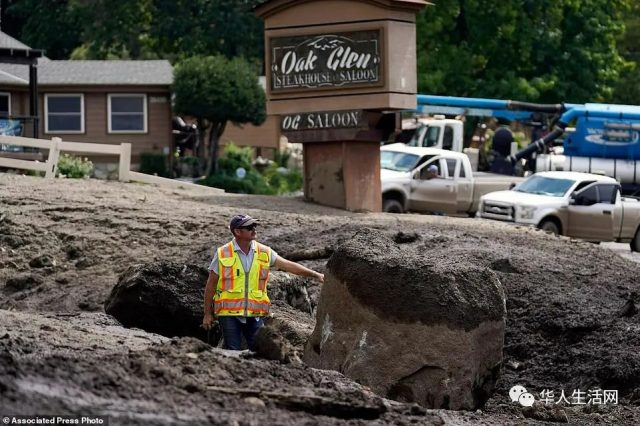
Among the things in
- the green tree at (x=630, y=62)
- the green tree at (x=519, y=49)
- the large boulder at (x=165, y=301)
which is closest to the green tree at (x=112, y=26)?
the green tree at (x=519, y=49)

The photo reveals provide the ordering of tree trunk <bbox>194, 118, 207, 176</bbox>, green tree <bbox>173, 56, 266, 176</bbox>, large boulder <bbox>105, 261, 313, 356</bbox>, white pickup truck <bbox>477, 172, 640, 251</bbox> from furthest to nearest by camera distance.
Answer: tree trunk <bbox>194, 118, 207, 176</bbox> → green tree <bbox>173, 56, 266, 176</bbox> → white pickup truck <bbox>477, 172, 640, 251</bbox> → large boulder <bbox>105, 261, 313, 356</bbox>

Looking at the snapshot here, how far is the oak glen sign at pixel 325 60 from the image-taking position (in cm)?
2536

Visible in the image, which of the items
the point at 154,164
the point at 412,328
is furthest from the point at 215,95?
the point at 412,328

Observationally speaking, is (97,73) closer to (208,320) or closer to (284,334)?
(284,334)

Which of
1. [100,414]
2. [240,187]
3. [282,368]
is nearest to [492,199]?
[240,187]

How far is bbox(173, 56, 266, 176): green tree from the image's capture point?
4634 cm

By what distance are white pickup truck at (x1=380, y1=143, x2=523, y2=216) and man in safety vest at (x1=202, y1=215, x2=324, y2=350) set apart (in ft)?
60.0

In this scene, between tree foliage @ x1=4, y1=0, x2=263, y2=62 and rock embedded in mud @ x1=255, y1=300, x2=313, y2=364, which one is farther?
tree foliage @ x1=4, y1=0, x2=263, y2=62

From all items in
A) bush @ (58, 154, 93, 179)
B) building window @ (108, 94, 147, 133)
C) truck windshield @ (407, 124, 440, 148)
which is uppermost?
building window @ (108, 94, 147, 133)

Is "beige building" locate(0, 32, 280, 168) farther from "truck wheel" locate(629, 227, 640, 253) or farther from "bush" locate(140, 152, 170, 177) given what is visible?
"truck wheel" locate(629, 227, 640, 253)

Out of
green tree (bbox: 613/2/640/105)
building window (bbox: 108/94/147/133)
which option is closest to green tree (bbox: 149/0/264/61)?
building window (bbox: 108/94/147/133)

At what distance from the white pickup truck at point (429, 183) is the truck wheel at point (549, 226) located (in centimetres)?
265

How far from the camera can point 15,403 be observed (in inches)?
325

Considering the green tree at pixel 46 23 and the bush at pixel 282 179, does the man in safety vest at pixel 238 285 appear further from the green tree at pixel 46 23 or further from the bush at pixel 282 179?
the green tree at pixel 46 23
